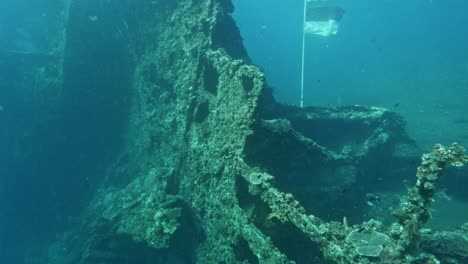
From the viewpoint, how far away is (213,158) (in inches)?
402

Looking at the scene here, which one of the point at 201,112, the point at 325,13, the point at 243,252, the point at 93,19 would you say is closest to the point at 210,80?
the point at 201,112

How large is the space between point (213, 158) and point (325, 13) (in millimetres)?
30887

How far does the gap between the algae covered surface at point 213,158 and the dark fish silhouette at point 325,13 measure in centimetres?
2425

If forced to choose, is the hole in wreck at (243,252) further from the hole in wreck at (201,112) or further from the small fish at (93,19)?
the small fish at (93,19)

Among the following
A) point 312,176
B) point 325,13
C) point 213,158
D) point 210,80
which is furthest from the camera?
point 325,13

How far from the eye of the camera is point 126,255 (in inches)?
503

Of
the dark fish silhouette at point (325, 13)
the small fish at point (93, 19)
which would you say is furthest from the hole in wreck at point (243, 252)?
the dark fish silhouette at point (325, 13)

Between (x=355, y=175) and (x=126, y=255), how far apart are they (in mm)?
7962

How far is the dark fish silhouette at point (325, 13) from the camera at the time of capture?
119 feet

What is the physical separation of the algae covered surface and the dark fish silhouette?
2425 cm

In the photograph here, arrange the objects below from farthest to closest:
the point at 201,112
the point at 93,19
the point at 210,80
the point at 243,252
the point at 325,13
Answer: the point at 325,13
the point at 93,19
the point at 210,80
the point at 201,112
the point at 243,252

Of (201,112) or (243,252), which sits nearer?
(243,252)

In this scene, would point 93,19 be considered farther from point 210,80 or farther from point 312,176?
point 312,176

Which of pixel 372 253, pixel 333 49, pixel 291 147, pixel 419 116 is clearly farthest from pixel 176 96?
pixel 333 49
